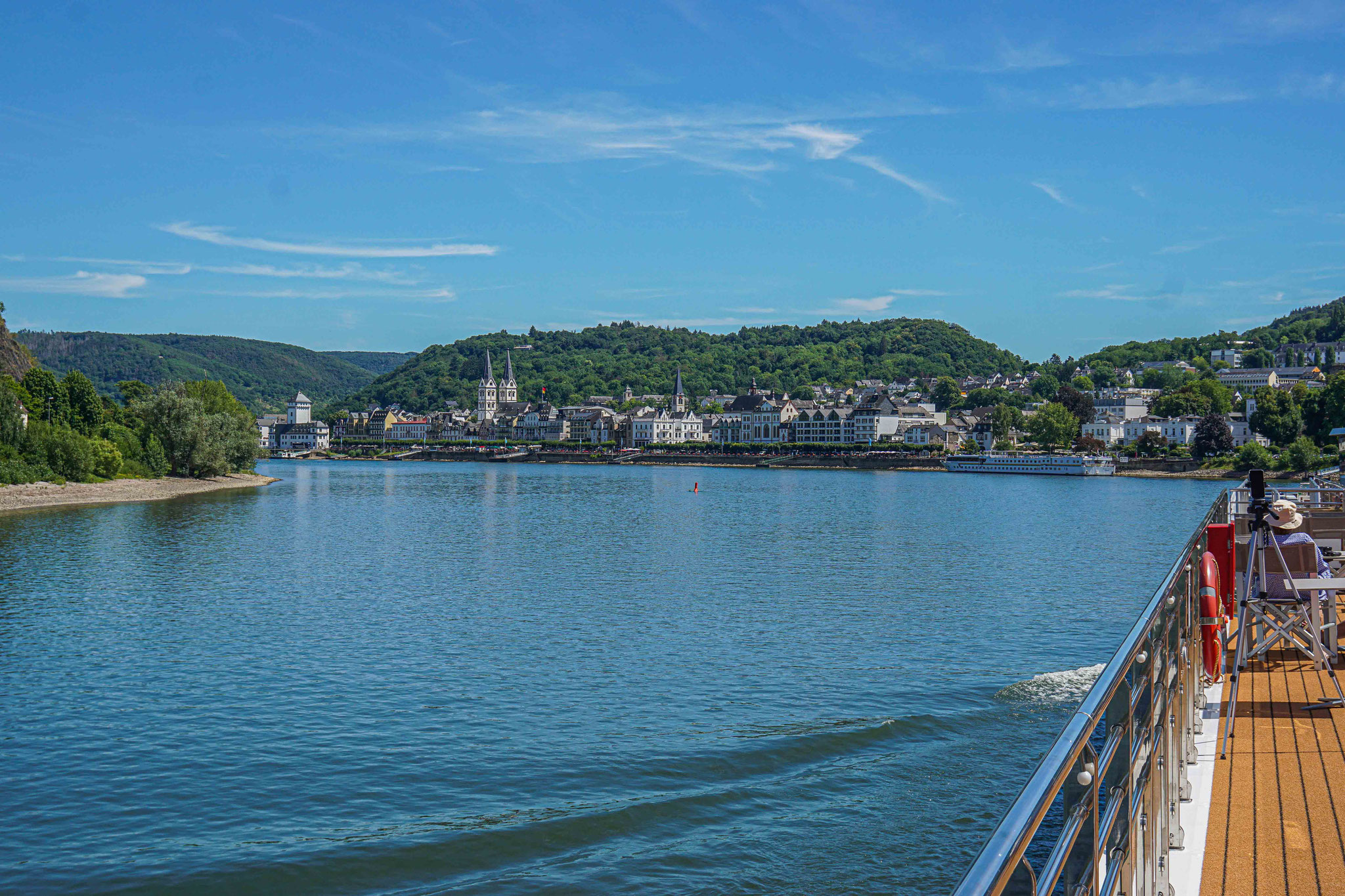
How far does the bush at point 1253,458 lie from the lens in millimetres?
99250

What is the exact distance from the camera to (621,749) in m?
11.9

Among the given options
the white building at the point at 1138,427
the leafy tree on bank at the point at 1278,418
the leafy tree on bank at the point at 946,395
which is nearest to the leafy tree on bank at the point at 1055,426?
the white building at the point at 1138,427

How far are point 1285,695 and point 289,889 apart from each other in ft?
24.7

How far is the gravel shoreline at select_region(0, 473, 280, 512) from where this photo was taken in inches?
2036

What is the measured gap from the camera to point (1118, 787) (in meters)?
3.01

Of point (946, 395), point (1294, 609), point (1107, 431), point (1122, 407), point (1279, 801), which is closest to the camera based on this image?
point (1279, 801)

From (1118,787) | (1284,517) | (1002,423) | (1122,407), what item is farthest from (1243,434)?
(1118,787)

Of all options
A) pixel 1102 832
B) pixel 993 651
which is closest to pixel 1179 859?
pixel 1102 832

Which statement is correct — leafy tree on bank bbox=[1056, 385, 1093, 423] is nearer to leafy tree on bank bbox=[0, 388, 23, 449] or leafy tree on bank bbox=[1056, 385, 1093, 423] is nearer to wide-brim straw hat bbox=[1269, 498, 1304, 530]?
leafy tree on bank bbox=[0, 388, 23, 449]

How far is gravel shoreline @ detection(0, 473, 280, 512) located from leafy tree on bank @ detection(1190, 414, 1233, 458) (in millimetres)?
94658

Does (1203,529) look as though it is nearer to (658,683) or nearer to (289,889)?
(289,889)

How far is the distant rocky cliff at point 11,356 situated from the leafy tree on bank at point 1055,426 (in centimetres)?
10809

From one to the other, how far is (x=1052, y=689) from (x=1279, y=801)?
9.99 m

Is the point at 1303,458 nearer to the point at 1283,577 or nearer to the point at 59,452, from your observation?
the point at 59,452
